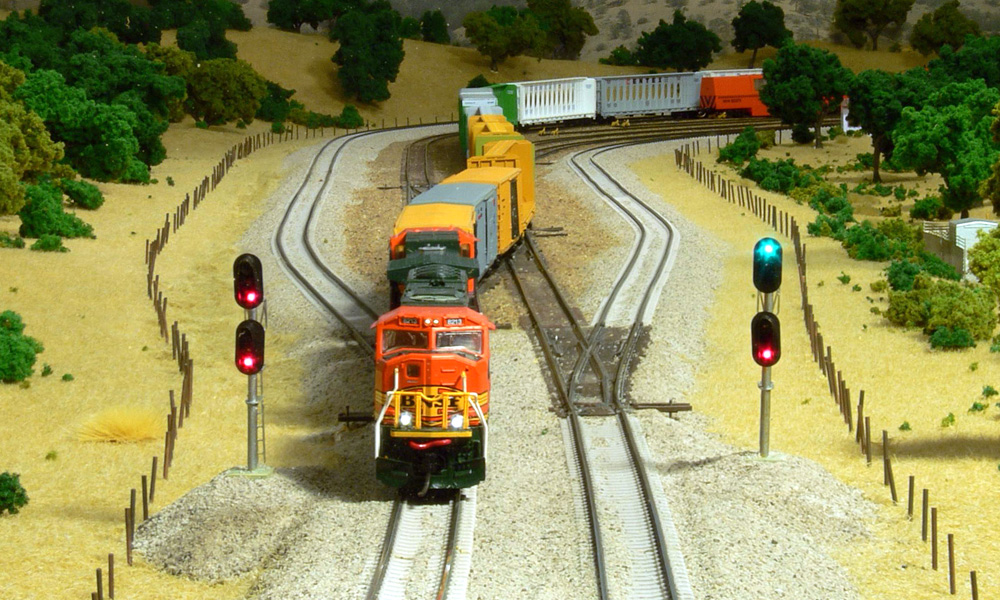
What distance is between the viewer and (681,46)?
102750mm

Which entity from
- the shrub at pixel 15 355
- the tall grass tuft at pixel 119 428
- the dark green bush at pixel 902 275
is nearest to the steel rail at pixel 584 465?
the tall grass tuft at pixel 119 428

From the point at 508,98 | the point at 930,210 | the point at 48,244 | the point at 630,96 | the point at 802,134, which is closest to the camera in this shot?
the point at 48,244

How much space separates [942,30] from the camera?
102 metres

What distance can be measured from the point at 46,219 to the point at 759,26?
73.2m

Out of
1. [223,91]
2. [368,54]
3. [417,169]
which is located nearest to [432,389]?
[417,169]

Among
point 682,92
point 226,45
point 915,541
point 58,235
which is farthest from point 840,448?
point 226,45

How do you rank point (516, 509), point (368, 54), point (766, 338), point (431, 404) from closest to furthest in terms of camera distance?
point (431, 404)
point (516, 509)
point (766, 338)
point (368, 54)

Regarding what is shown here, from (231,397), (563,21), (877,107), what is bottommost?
(231,397)

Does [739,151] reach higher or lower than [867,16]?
lower

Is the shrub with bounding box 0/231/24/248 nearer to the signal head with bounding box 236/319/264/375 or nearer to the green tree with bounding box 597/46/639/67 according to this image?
the signal head with bounding box 236/319/264/375

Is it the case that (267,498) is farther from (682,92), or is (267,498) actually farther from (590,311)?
(682,92)

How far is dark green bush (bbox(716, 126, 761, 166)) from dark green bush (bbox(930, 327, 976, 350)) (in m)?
30.3

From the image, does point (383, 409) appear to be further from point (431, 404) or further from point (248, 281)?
point (248, 281)

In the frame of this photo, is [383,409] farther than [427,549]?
Yes
